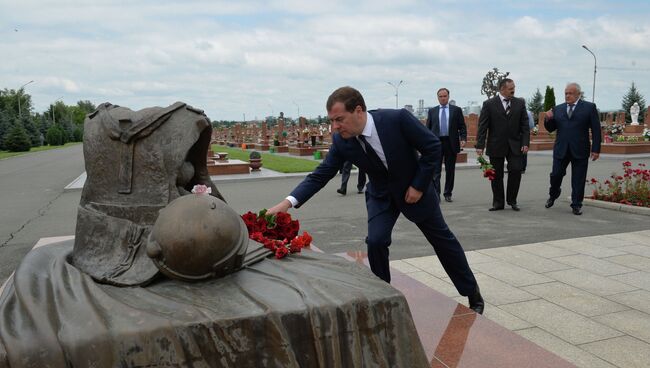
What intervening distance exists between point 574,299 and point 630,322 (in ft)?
1.70

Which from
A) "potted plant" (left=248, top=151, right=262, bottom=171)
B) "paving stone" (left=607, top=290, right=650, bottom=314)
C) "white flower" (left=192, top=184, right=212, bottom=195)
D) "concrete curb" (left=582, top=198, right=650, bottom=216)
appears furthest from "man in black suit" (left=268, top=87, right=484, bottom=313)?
"potted plant" (left=248, top=151, right=262, bottom=171)

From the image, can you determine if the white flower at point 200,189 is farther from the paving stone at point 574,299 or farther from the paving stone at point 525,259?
the paving stone at point 525,259

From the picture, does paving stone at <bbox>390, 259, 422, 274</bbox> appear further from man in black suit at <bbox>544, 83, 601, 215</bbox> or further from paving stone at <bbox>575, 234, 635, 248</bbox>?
man in black suit at <bbox>544, 83, 601, 215</bbox>

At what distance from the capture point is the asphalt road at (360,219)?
250 inches

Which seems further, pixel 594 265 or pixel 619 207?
pixel 619 207

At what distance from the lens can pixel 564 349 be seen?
3291 mm

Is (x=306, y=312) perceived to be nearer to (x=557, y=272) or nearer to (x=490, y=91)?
(x=557, y=272)

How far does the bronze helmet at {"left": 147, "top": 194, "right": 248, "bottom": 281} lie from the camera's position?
2148mm

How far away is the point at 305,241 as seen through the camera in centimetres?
290

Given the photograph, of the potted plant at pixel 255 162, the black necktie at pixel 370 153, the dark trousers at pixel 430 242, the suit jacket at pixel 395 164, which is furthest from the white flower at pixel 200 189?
the potted plant at pixel 255 162

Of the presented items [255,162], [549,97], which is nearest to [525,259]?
[255,162]

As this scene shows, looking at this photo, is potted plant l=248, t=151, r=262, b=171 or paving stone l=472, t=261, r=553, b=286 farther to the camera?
potted plant l=248, t=151, r=262, b=171

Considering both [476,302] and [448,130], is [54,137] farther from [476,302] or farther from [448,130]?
[476,302]

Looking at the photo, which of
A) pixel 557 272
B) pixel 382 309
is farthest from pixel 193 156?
pixel 557 272
